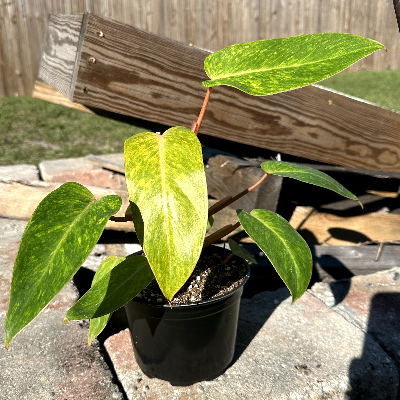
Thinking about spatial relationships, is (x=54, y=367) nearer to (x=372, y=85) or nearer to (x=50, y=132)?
(x=50, y=132)

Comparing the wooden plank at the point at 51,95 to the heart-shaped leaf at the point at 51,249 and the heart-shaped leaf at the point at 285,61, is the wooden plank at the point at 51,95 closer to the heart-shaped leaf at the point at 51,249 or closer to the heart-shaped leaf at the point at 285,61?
the heart-shaped leaf at the point at 285,61

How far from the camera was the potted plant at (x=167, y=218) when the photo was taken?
778 millimetres

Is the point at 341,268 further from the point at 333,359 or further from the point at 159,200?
the point at 159,200

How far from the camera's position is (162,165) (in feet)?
2.85

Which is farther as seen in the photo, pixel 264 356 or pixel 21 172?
pixel 21 172

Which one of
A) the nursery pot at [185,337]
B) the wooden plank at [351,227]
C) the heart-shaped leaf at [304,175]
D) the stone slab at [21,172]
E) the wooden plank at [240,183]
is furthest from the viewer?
the stone slab at [21,172]

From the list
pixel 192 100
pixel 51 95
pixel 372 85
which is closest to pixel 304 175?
pixel 192 100

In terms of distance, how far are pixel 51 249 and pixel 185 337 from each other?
529 millimetres

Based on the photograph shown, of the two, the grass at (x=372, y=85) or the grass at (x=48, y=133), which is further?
the grass at (x=372, y=85)

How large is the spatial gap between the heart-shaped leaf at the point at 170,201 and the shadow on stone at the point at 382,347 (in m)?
0.84

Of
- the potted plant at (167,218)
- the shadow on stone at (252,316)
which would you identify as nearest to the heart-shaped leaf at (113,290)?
the potted plant at (167,218)

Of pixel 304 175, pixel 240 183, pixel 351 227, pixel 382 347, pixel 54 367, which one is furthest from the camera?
pixel 351 227

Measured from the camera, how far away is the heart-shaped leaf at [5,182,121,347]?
2.50 feet

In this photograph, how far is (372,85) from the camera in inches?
244
